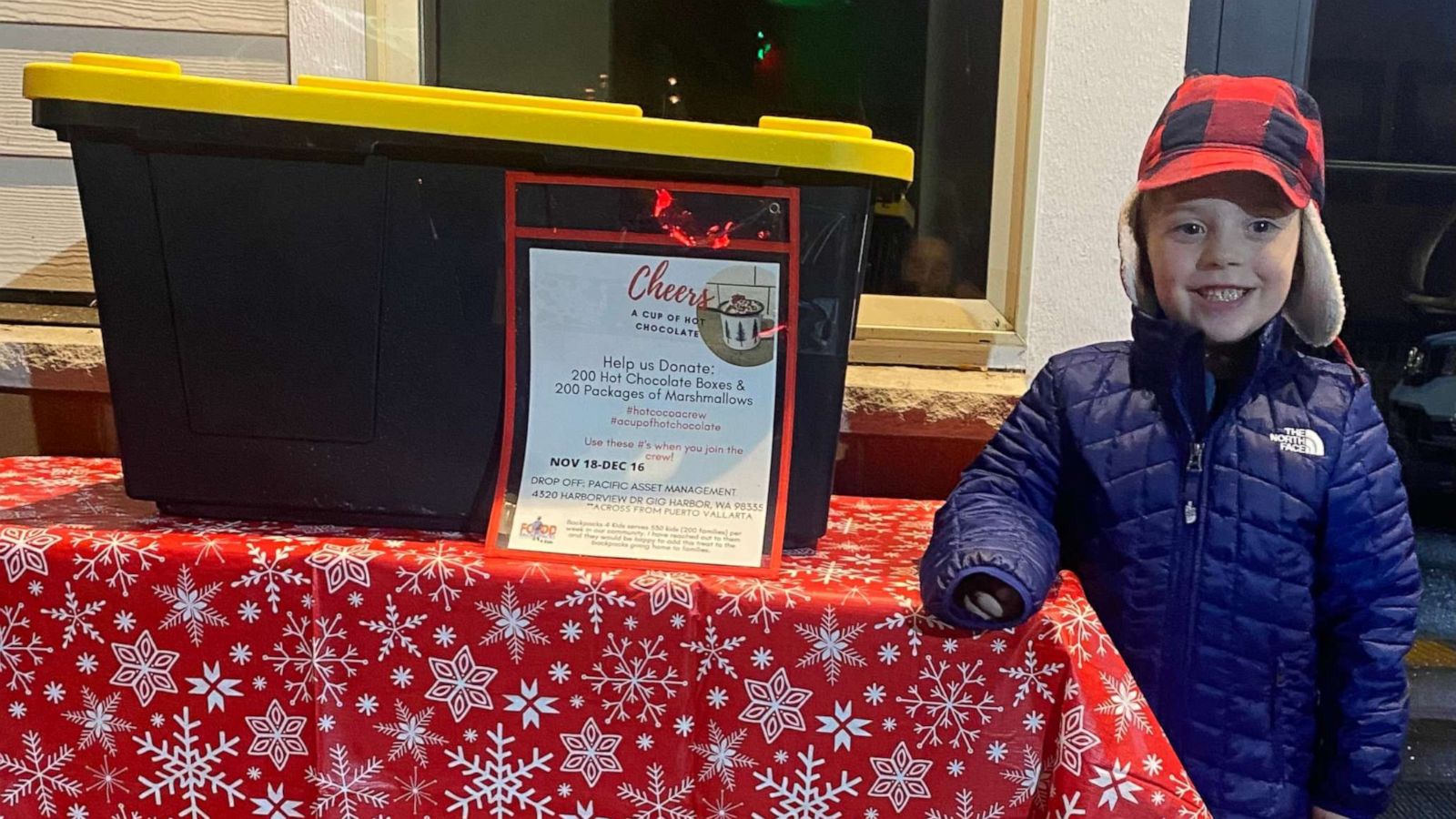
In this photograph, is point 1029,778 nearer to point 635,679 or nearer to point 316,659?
point 635,679

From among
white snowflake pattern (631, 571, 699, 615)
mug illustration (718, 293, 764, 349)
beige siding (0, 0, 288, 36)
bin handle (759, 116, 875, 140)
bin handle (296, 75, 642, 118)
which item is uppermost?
beige siding (0, 0, 288, 36)

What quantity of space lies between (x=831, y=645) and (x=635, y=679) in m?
0.11

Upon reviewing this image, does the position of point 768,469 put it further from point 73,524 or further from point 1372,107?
point 1372,107

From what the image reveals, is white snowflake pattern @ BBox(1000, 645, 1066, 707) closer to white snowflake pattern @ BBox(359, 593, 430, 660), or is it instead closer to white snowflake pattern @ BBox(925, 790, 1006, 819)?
white snowflake pattern @ BBox(925, 790, 1006, 819)

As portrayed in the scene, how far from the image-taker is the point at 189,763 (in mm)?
579

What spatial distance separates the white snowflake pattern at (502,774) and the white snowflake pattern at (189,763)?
0.14 meters

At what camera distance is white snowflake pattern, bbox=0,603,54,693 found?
22.8 inches

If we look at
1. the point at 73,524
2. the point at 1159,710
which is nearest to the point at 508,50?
the point at 73,524

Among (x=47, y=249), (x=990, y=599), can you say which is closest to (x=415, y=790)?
(x=990, y=599)

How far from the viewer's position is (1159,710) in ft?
2.38

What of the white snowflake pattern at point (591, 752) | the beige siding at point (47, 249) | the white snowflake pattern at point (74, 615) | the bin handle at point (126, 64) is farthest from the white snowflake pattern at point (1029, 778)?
the beige siding at point (47, 249)

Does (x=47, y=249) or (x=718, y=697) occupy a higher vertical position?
(x=47, y=249)

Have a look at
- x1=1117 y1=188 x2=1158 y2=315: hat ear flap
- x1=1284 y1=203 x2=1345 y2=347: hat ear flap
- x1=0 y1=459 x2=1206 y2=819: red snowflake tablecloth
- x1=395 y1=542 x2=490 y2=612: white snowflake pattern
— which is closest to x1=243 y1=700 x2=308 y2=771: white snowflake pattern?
x1=0 y1=459 x2=1206 y2=819: red snowflake tablecloth

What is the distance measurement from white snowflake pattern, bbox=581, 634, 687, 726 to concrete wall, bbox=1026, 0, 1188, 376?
1.97 feet
